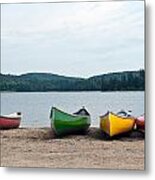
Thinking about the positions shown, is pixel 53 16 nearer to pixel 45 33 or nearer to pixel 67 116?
pixel 45 33

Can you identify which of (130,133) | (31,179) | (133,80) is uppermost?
(133,80)

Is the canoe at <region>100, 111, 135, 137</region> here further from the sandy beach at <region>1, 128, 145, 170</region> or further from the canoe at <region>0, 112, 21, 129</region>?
the canoe at <region>0, 112, 21, 129</region>

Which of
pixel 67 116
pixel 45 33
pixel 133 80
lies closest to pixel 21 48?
pixel 45 33

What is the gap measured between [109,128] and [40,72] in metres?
0.41

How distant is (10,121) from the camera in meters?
2.59

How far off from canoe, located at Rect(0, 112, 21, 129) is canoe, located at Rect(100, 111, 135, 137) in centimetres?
39

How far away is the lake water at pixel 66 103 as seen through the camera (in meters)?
2.50

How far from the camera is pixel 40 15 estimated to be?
2.58 meters

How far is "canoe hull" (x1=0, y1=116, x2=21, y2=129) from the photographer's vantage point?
259cm

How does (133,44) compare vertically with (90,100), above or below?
above

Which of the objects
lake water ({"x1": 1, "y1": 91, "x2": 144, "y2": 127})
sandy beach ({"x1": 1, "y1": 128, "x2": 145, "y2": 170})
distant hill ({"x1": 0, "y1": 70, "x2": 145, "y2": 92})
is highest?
distant hill ({"x1": 0, "y1": 70, "x2": 145, "y2": 92})

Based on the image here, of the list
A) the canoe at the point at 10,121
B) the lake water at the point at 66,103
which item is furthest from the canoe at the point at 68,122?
the canoe at the point at 10,121

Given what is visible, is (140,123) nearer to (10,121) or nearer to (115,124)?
(115,124)

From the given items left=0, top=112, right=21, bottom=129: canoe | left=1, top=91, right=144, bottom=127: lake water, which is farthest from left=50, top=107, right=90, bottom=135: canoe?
left=0, top=112, right=21, bottom=129: canoe
